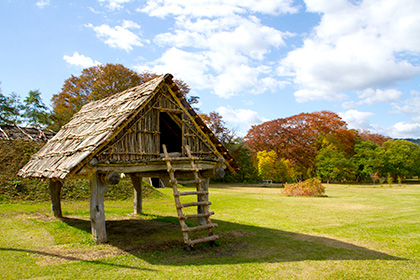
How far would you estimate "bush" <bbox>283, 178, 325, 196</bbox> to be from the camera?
27281 mm

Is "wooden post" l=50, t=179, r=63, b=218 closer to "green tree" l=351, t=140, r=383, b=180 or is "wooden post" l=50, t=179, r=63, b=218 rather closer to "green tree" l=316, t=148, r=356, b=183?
"green tree" l=316, t=148, r=356, b=183

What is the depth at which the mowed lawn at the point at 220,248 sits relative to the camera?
285 inches

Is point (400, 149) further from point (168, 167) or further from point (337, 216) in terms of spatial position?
point (168, 167)

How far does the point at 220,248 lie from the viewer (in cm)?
933

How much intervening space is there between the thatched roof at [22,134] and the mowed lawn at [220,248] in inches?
409

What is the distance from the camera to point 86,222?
1334 cm

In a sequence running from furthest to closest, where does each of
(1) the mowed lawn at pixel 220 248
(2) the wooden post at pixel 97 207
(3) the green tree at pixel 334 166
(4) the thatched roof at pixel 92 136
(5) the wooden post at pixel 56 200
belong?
(3) the green tree at pixel 334 166
(5) the wooden post at pixel 56 200
(2) the wooden post at pixel 97 207
(4) the thatched roof at pixel 92 136
(1) the mowed lawn at pixel 220 248

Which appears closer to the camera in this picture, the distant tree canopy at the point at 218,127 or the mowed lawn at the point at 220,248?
the mowed lawn at the point at 220,248

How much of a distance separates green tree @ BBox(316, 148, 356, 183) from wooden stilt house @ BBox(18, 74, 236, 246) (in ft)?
126

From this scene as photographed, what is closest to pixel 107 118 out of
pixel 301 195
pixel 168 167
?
pixel 168 167

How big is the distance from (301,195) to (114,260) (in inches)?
891

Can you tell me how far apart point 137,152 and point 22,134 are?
1928cm

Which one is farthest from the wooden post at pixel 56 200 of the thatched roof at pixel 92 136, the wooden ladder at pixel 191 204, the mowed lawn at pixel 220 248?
the wooden ladder at pixel 191 204

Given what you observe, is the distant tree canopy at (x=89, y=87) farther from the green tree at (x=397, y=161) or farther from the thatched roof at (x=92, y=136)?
the green tree at (x=397, y=161)
